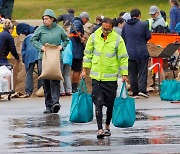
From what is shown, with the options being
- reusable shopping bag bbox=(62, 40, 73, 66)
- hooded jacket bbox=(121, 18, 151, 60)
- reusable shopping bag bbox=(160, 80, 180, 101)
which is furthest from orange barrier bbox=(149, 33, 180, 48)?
reusable shopping bag bbox=(160, 80, 180, 101)

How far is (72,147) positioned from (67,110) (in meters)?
5.64

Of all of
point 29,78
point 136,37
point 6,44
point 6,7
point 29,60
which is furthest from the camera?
point 6,7

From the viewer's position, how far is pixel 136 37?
21.3 metres

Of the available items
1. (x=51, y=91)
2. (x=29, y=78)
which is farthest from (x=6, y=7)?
Result: (x=51, y=91)

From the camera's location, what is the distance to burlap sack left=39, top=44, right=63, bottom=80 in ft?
58.2

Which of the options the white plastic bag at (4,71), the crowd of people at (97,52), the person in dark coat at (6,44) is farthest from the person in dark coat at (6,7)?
the white plastic bag at (4,71)

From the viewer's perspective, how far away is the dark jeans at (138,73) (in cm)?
2161

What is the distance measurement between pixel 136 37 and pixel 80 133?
6741 millimetres

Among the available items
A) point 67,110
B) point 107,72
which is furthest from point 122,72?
point 67,110

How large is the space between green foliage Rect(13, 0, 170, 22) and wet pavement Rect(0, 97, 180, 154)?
93.8 ft

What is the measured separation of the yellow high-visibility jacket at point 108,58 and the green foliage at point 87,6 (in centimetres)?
3187

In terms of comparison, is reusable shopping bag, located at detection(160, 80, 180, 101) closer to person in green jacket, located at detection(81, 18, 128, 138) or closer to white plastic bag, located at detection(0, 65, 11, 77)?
white plastic bag, located at detection(0, 65, 11, 77)

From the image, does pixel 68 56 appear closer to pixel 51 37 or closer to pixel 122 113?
pixel 51 37

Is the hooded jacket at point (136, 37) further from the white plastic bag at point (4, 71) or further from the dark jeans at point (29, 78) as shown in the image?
the white plastic bag at point (4, 71)
